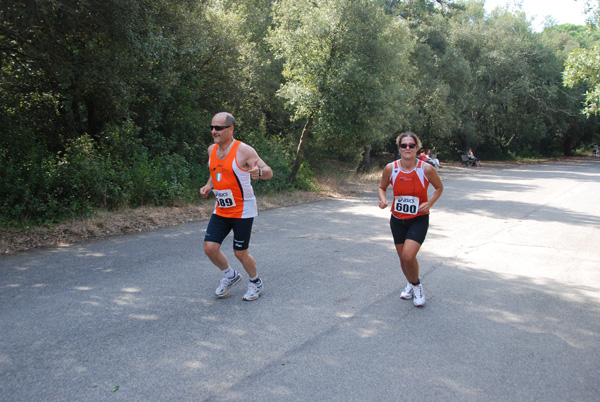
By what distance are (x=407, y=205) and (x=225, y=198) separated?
6.46 feet

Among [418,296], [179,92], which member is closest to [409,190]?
[418,296]

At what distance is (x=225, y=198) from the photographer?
16.2 feet

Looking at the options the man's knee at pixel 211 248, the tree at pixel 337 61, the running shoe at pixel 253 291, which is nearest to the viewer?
the man's knee at pixel 211 248

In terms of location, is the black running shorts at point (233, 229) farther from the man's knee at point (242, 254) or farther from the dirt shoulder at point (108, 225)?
the dirt shoulder at point (108, 225)

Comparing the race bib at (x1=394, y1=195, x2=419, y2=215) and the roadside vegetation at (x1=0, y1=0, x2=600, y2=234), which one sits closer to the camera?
the race bib at (x1=394, y1=195, x2=419, y2=215)

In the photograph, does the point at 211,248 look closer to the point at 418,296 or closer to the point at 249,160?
the point at 249,160

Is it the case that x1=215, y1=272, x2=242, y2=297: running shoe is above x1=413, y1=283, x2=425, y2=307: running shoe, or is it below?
above

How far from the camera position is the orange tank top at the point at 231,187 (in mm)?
4879

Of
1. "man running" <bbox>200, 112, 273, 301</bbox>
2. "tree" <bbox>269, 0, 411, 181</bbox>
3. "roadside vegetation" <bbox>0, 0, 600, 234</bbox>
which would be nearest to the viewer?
"man running" <bbox>200, 112, 273, 301</bbox>

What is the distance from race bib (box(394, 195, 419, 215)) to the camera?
4941 millimetres

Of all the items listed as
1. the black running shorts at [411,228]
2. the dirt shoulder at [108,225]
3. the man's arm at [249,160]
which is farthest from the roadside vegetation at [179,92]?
the black running shorts at [411,228]

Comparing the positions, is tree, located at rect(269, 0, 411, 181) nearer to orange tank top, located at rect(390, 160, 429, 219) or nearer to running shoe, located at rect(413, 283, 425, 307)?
orange tank top, located at rect(390, 160, 429, 219)

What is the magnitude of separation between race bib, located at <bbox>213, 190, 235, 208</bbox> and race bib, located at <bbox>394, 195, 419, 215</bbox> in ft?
5.91

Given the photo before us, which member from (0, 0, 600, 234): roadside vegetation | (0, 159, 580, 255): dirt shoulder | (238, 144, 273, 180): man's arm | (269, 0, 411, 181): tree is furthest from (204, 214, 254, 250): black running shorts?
(269, 0, 411, 181): tree
